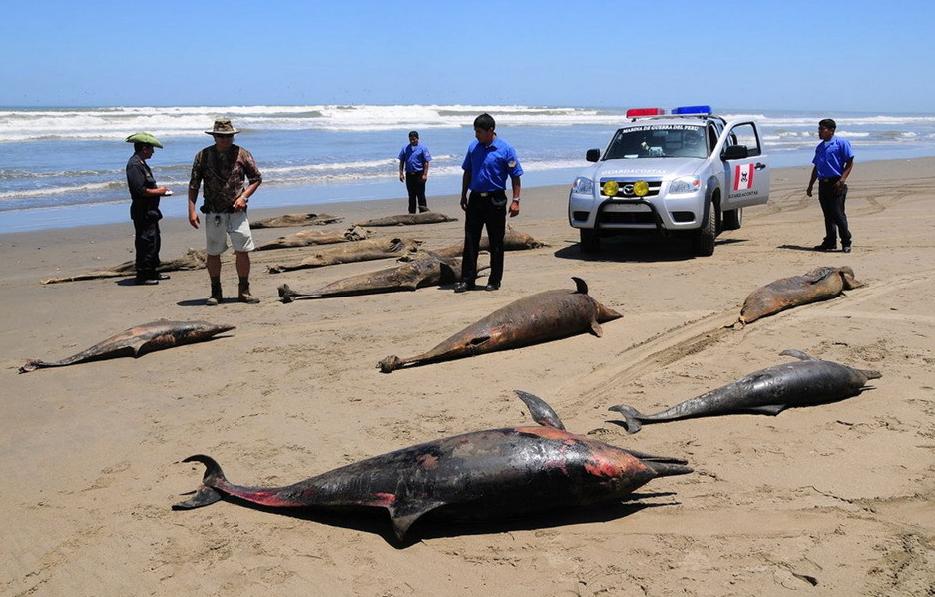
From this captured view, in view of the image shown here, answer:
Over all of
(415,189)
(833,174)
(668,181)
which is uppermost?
(833,174)

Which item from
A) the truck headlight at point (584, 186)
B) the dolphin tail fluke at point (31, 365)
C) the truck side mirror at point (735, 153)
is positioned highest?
the truck side mirror at point (735, 153)

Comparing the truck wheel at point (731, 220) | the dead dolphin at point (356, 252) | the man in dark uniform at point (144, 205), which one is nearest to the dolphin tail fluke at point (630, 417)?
the dead dolphin at point (356, 252)

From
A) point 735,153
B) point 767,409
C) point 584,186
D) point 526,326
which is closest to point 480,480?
point 767,409

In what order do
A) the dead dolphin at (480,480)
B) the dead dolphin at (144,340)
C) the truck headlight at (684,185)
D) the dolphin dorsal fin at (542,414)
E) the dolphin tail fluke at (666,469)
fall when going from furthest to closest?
1. the truck headlight at (684,185)
2. the dead dolphin at (144,340)
3. the dolphin dorsal fin at (542,414)
4. the dolphin tail fluke at (666,469)
5. the dead dolphin at (480,480)

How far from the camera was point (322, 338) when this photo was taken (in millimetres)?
8008

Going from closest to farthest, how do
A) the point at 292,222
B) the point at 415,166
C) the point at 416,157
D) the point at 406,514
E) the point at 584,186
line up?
the point at 406,514 → the point at 584,186 → the point at 292,222 → the point at 416,157 → the point at 415,166

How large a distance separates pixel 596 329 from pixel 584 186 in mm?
4651

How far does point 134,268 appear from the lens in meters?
11.9

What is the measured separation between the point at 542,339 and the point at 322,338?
2.10m

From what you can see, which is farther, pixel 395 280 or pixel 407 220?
pixel 407 220

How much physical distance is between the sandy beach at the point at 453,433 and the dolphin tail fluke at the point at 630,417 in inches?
3.9

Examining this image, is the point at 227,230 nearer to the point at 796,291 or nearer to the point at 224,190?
the point at 224,190

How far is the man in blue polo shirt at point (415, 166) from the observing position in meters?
16.7

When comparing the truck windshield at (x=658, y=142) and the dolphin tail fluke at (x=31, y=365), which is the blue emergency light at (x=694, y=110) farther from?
the dolphin tail fluke at (x=31, y=365)
